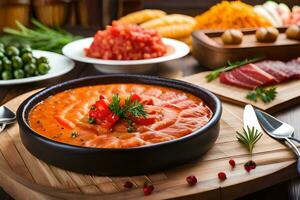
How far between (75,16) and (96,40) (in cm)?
160

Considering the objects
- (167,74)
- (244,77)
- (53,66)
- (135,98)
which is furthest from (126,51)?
(135,98)

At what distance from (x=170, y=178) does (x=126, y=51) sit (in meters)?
1.23

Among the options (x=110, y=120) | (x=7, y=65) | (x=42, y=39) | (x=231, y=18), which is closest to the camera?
(x=110, y=120)

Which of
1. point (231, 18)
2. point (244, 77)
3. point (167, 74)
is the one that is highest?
point (231, 18)

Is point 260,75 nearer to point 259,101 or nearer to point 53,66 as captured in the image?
point 259,101

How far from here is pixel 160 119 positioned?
182cm

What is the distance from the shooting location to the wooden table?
227 centimetres

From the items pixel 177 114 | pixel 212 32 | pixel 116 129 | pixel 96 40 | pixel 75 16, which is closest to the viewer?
pixel 116 129

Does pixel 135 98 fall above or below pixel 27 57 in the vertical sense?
above

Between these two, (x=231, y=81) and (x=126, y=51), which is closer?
(x=231, y=81)

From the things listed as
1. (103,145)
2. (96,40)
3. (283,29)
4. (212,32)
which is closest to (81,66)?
(96,40)

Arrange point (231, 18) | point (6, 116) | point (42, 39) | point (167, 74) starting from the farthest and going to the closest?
point (42, 39), point (231, 18), point (167, 74), point (6, 116)

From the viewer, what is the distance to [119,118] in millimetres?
1787

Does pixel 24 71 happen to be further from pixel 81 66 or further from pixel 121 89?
pixel 121 89
